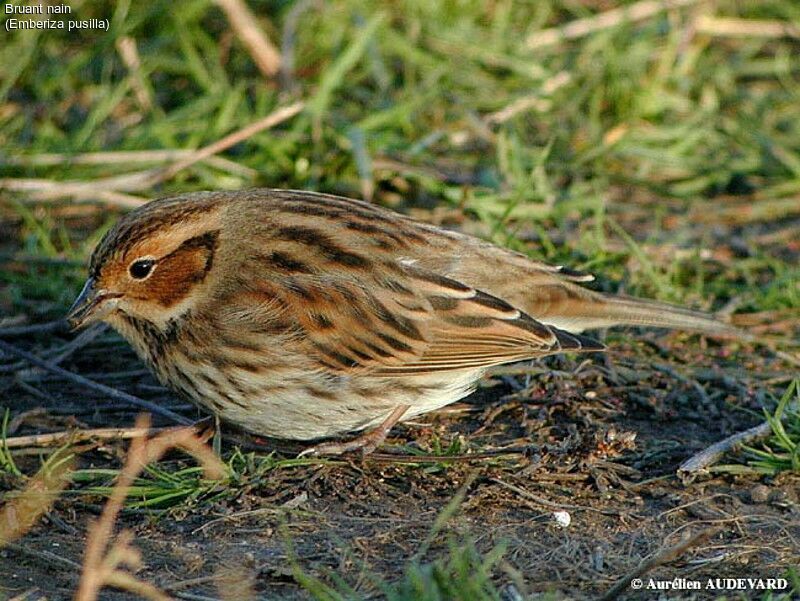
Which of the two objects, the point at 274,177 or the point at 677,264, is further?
the point at 274,177

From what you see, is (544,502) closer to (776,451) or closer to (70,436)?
(776,451)

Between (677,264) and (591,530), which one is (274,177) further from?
(591,530)

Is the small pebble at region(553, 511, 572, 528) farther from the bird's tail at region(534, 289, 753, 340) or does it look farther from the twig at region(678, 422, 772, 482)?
the bird's tail at region(534, 289, 753, 340)

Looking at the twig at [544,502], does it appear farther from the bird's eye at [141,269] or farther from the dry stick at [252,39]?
the dry stick at [252,39]

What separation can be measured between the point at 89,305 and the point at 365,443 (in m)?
1.21

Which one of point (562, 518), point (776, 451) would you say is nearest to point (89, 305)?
point (562, 518)

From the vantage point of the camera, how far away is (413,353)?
5113 millimetres

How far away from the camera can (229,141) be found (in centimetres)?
692

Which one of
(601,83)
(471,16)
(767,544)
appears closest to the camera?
(767,544)

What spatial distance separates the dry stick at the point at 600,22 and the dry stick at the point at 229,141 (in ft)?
8.01

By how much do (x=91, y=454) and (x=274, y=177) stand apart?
2.58 metres

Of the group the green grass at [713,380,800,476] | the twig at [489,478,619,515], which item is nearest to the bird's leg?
the twig at [489,478,619,515]


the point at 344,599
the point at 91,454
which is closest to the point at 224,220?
the point at 91,454

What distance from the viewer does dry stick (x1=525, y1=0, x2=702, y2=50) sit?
8.76 meters
